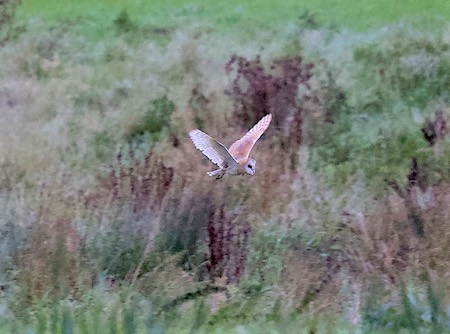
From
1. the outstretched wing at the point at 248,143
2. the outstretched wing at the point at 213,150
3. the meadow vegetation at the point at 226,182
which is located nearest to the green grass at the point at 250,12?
the meadow vegetation at the point at 226,182

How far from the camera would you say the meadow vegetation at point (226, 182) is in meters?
5.83

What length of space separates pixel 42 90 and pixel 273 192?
4450 mm

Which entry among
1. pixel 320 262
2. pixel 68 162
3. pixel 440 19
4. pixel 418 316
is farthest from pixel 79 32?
pixel 418 316

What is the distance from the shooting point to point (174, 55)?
12031 mm

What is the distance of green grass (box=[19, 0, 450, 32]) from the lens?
14234mm

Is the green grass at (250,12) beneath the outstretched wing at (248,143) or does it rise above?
above

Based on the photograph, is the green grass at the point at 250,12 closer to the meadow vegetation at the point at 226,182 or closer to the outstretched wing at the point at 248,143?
the meadow vegetation at the point at 226,182

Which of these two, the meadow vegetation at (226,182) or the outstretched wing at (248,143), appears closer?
the outstretched wing at (248,143)

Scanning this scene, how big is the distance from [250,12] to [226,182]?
7.85 m

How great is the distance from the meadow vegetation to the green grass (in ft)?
0.86

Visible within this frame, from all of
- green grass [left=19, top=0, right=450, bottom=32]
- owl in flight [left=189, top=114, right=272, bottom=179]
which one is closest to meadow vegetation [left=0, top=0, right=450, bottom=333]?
green grass [left=19, top=0, right=450, bottom=32]

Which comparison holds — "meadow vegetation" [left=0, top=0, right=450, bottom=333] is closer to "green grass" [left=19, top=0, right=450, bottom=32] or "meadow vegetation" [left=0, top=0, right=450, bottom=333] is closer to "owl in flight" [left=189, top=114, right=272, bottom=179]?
"green grass" [left=19, top=0, right=450, bottom=32]

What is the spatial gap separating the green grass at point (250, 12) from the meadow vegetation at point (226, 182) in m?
0.26

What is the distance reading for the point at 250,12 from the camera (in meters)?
15.1
